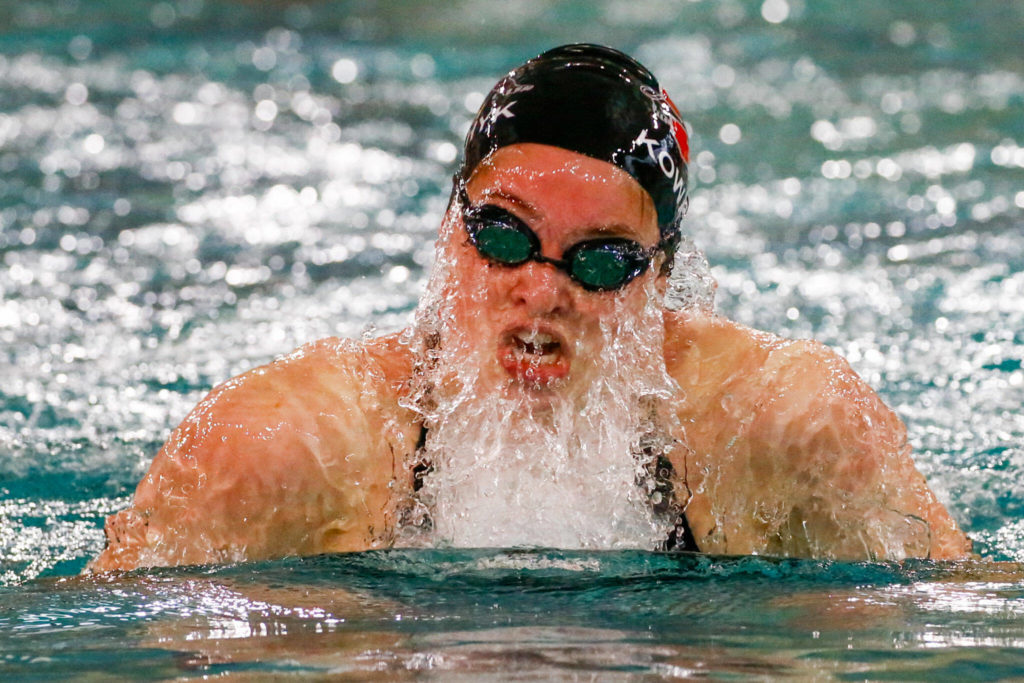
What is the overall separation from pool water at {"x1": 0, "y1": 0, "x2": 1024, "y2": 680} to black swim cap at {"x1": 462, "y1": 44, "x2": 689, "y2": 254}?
2.64 feet

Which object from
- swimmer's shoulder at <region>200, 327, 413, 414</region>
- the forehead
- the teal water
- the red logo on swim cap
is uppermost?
the red logo on swim cap

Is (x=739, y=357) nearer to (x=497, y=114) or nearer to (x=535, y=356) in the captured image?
(x=535, y=356)

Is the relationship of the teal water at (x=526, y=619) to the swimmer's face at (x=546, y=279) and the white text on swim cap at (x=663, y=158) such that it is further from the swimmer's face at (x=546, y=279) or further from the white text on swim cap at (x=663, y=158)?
the white text on swim cap at (x=663, y=158)

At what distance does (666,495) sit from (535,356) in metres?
0.47

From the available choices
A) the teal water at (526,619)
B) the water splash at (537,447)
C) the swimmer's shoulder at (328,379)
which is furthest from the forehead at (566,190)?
the teal water at (526,619)

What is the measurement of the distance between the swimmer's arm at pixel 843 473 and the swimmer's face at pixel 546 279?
1.32ft

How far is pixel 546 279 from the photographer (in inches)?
111

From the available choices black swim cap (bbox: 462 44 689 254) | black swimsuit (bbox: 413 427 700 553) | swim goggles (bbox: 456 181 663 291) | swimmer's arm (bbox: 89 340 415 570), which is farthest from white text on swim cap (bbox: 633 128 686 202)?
swimmer's arm (bbox: 89 340 415 570)

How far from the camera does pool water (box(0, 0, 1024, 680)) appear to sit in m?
2.33

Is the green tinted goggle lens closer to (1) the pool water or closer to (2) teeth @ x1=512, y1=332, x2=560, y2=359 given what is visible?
(2) teeth @ x1=512, y1=332, x2=560, y2=359

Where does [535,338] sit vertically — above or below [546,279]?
below

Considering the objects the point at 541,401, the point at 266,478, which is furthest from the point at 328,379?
the point at 541,401

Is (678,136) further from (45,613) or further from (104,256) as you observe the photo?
(104,256)

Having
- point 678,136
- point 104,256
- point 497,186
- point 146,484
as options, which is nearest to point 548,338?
point 497,186
